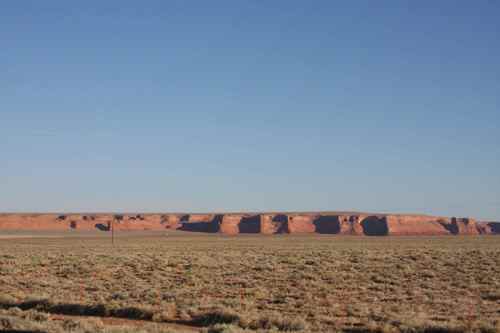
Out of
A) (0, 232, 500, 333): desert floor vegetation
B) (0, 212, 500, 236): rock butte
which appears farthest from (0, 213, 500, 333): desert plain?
(0, 212, 500, 236): rock butte

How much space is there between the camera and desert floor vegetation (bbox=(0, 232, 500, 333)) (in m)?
14.6

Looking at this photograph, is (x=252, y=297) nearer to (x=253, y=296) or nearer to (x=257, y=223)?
(x=253, y=296)

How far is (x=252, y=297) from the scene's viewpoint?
1980cm

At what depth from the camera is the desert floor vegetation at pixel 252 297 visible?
48.0 feet

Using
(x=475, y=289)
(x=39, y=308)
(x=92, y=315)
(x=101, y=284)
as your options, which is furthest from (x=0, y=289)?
(x=475, y=289)

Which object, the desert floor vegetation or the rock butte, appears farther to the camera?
the rock butte

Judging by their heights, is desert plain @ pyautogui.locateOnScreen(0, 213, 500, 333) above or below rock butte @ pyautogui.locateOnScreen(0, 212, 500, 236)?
below

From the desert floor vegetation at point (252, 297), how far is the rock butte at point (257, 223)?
447 ft

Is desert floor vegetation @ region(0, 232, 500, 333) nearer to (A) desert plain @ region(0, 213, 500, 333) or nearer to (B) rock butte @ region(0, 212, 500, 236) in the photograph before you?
(A) desert plain @ region(0, 213, 500, 333)

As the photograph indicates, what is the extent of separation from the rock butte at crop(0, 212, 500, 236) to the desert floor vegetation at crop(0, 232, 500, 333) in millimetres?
136152

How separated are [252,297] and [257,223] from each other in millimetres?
155420

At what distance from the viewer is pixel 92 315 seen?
16828 millimetres

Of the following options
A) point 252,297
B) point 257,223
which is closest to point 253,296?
point 252,297

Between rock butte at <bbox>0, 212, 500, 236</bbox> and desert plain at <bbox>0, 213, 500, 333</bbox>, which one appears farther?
rock butte at <bbox>0, 212, 500, 236</bbox>
